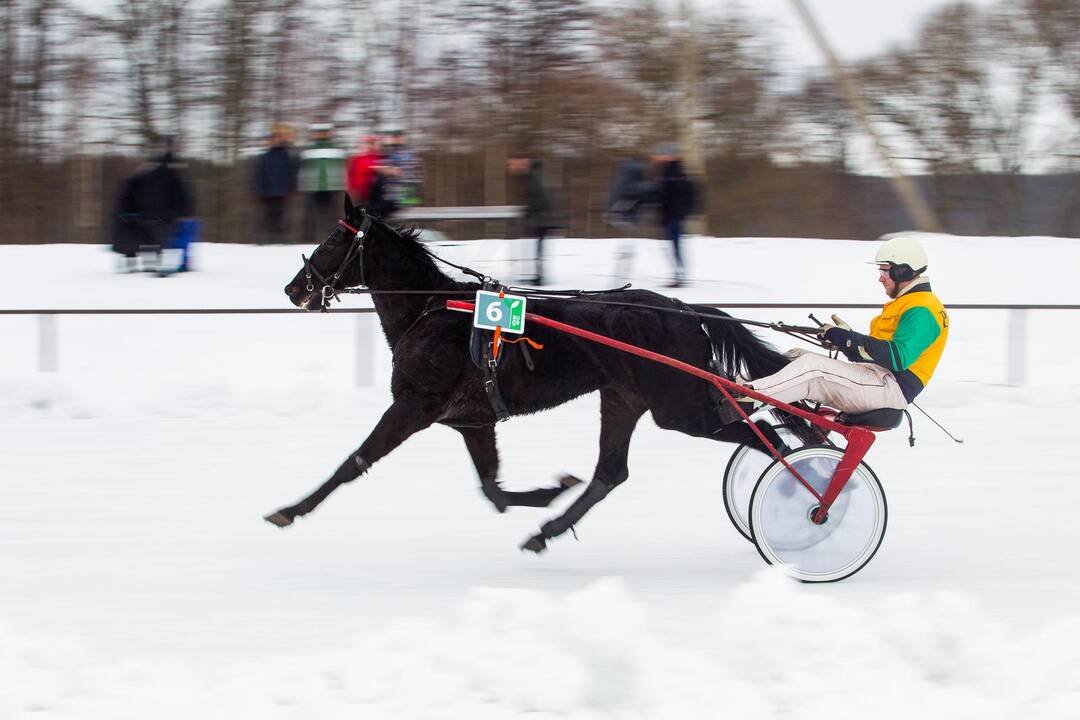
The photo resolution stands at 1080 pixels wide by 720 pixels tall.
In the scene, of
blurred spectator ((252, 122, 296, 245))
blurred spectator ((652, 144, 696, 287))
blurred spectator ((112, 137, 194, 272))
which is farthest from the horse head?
blurred spectator ((252, 122, 296, 245))

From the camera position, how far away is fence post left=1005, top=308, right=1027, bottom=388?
383 inches

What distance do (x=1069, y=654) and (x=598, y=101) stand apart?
550 inches

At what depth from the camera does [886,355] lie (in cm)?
472

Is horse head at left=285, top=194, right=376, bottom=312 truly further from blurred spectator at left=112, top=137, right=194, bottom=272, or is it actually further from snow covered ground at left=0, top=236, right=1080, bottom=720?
blurred spectator at left=112, top=137, right=194, bottom=272

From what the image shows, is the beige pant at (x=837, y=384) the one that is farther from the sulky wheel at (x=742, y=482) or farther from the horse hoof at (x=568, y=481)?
the horse hoof at (x=568, y=481)

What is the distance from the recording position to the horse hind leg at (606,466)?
5.26 meters

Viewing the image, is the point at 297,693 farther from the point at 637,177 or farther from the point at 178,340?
the point at 637,177

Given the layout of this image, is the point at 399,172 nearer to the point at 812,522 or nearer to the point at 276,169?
the point at 276,169

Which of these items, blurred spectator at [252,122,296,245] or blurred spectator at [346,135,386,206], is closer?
blurred spectator at [346,135,386,206]

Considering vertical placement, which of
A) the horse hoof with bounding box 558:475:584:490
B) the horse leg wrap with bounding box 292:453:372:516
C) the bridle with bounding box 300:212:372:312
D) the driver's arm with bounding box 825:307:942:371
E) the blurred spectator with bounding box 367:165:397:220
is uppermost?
the blurred spectator with bounding box 367:165:397:220

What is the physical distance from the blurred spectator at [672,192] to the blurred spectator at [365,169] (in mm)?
2617

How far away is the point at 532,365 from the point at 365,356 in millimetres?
4325

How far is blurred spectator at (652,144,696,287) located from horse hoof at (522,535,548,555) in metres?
7.17

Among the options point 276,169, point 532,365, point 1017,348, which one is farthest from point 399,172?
point 532,365
